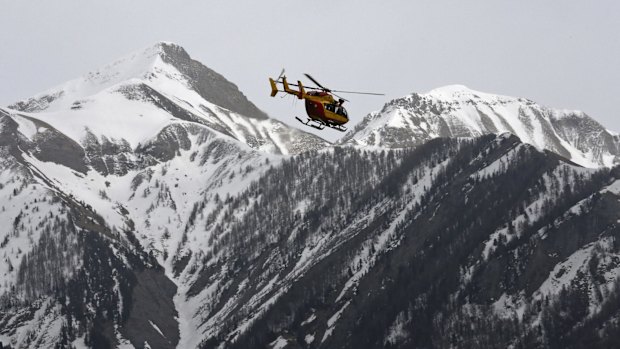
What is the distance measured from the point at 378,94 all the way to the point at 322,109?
13.4 meters

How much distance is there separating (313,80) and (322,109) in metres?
6.62

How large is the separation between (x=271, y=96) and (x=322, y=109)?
8.80 m

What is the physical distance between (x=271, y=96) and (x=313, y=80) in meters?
8.71

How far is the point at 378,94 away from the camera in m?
190

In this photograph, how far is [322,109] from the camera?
199750mm

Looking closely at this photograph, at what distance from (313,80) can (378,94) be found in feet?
39.0

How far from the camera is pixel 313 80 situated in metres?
195

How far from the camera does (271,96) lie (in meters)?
200

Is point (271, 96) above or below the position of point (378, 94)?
above
